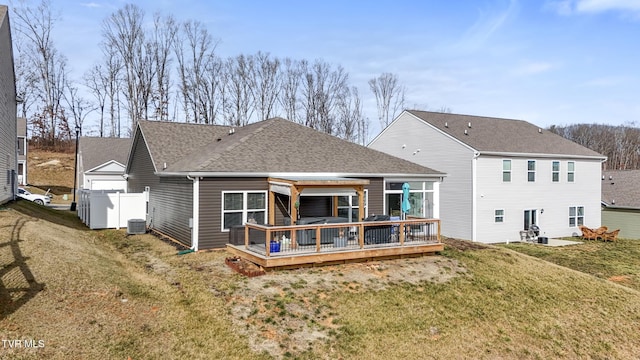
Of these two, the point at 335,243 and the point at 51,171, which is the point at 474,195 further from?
the point at 51,171

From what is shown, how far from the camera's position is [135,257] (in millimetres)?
13391

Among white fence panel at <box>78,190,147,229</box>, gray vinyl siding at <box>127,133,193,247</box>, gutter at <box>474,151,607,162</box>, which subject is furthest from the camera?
gutter at <box>474,151,607,162</box>

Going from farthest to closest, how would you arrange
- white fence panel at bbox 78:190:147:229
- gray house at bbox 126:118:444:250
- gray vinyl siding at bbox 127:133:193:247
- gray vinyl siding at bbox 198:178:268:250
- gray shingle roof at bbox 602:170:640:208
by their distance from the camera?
1. gray shingle roof at bbox 602:170:640:208
2. white fence panel at bbox 78:190:147:229
3. gray vinyl siding at bbox 127:133:193:247
4. gray house at bbox 126:118:444:250
5. gray vinyl siding at bbox 198:178:268:250

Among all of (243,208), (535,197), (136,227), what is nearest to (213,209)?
(243,208)

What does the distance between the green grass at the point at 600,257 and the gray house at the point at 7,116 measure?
77.7ft

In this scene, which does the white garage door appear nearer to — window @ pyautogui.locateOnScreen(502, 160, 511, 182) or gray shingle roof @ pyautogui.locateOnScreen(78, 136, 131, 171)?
gray shingle roof @ pyautogui.locateOnScreen(78, 136, 131, 171)

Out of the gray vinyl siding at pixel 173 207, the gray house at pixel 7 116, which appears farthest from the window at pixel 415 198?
the gray house at pixel 7 116

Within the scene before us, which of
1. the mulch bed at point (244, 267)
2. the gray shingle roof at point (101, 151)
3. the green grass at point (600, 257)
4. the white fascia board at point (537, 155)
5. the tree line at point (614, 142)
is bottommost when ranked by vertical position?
the green grass at point (600, 257)

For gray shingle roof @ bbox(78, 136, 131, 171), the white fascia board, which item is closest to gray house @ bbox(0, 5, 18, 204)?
gray shingle roof @ bbox(78, 136, 131, 171)

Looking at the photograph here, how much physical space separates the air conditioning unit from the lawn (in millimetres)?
4055

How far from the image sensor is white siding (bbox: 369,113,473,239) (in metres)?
21.7

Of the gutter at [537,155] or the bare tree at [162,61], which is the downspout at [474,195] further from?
the bare tree at [162,61]

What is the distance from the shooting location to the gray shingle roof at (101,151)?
3338 centimetres

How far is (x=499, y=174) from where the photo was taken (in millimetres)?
22172
